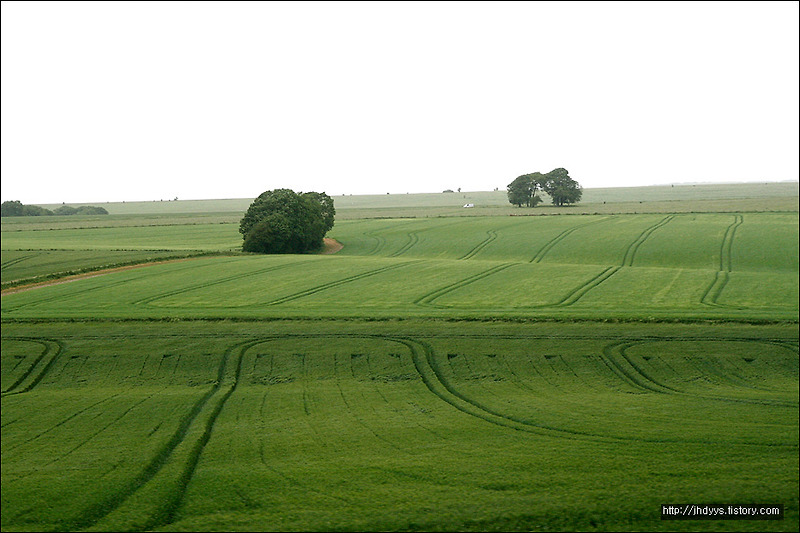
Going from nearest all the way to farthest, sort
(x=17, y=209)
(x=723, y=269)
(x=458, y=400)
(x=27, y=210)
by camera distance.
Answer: (x=458, y=400) < (x=723, y=269) < (x=17, y=209) < (x=27, y=210)

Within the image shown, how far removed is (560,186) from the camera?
4574 inches

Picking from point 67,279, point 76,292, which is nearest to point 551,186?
point 67,279

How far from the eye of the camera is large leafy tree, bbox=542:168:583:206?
11556 centimetres

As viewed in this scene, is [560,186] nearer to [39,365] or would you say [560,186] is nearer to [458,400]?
[458,400]

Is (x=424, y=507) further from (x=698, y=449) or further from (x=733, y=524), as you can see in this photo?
(x=698, y=449)

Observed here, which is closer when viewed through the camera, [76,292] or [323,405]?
[323,405]

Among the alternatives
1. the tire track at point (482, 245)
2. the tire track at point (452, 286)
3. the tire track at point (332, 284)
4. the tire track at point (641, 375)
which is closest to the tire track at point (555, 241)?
the tire track at point (482, 245)

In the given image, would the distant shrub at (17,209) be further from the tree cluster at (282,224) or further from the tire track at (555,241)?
the tire track at (555,241)

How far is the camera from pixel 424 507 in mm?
13812

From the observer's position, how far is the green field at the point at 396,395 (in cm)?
1417

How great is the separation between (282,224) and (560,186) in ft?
215

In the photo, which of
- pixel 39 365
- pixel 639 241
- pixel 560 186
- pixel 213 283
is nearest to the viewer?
pixel 39 365

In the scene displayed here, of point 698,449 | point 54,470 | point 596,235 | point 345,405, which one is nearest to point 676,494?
point 698,449

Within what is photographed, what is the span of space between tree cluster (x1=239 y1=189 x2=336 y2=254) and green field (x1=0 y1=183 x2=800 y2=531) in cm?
1661
